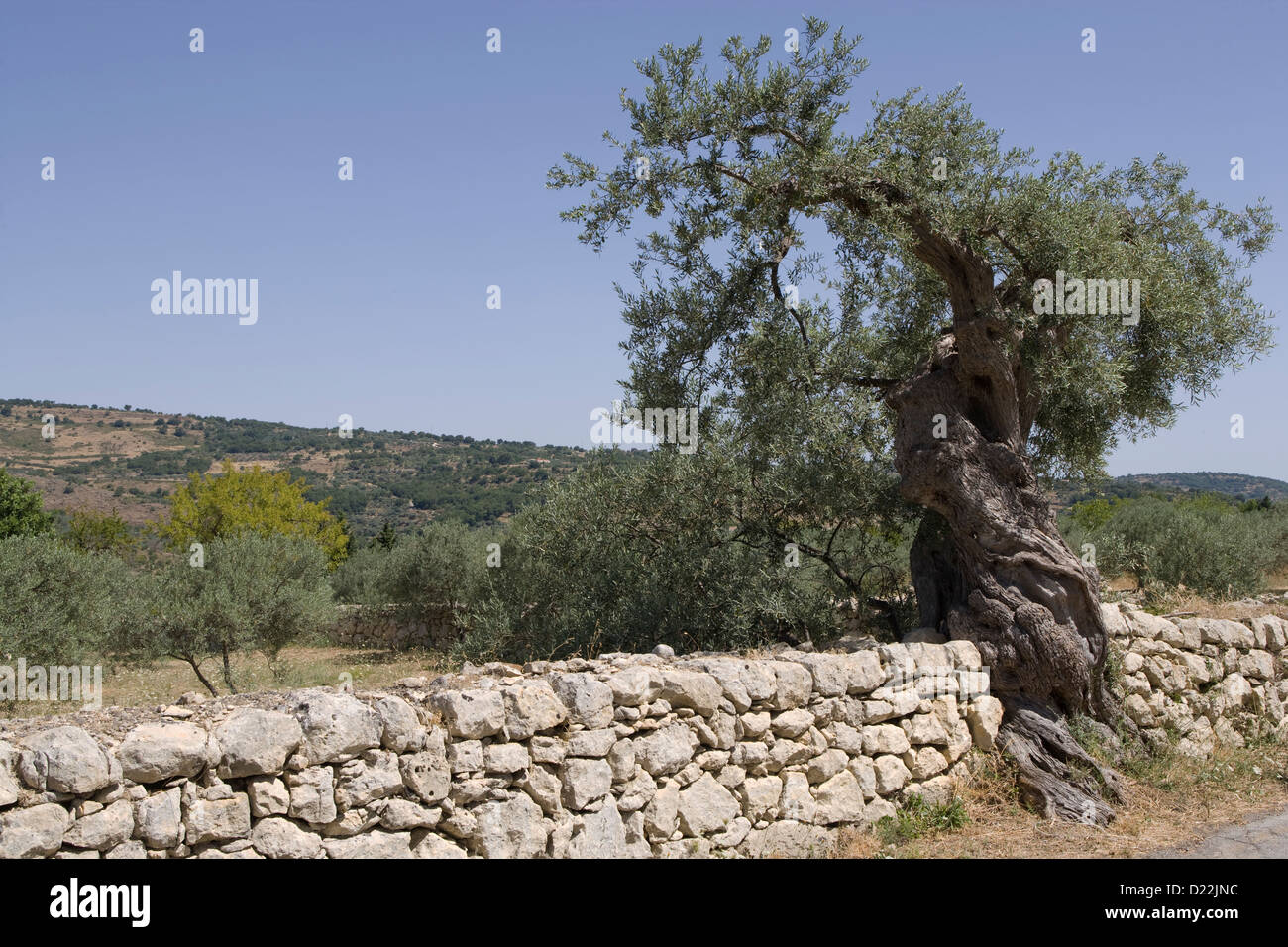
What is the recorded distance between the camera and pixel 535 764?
5461 millimetres

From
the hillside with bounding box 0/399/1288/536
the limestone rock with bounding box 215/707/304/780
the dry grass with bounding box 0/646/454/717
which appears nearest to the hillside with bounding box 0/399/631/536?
the hillside with bounding box 0/399/1288/536

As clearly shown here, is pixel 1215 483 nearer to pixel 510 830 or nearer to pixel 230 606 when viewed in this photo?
pixel 230 606

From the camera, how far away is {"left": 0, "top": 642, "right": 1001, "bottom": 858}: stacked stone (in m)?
4.21

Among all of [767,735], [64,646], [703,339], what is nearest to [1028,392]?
[703,339]

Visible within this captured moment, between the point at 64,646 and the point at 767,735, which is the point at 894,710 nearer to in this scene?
the point at 767,735

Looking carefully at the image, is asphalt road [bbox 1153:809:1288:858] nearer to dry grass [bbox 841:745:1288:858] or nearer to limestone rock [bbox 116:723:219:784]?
dry grass [bbox 841:745:1288:858]

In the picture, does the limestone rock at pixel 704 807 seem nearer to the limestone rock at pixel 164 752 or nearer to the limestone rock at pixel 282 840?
the limestone rock at pixel 282 840

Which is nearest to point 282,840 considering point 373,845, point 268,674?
point 373,845

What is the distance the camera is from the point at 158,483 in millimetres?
61656

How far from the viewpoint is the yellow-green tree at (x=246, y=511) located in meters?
33.8

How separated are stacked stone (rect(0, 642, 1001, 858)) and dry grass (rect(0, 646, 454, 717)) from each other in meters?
7.94

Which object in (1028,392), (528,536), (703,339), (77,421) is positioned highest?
(77,421)

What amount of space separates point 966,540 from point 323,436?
7620 cm

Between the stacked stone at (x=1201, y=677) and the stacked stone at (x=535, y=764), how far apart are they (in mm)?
2228
